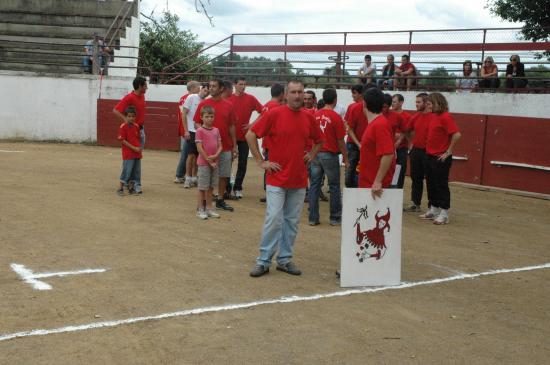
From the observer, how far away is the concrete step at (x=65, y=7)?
25703mm

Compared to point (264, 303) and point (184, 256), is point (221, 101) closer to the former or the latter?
point (184, 256)

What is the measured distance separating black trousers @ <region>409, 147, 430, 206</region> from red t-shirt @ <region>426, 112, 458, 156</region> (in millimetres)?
485

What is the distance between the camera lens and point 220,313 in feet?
18.6

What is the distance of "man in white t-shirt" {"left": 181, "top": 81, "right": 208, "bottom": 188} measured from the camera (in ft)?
39.2

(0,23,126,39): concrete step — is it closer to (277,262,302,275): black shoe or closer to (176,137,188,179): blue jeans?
(176,137,188,179): blue jeans

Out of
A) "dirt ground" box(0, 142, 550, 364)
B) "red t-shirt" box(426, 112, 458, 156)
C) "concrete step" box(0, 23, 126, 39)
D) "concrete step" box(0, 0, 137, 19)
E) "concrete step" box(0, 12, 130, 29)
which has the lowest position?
"dirt ground" box(0, 142, 550, 364)

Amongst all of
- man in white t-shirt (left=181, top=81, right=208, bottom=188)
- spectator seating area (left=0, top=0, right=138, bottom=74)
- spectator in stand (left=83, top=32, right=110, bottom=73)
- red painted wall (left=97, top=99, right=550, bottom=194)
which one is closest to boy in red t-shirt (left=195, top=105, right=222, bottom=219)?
man in white t-shirt (left=181, top=81, right=208, bottom=188)

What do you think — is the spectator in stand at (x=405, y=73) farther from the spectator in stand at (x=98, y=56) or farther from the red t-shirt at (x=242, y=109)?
the spectator in stand at (x=98, y=56)

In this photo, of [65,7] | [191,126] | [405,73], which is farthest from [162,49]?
[191,126]

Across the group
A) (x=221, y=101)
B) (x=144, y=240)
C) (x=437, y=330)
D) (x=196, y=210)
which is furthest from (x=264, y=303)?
(x=221, y=101)

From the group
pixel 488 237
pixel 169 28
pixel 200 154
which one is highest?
pixel 169 28

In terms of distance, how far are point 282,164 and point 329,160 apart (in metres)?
2.81

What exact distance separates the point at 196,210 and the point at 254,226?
113 cm

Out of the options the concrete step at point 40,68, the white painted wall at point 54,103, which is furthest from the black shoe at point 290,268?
the concrete step at point 40,68
